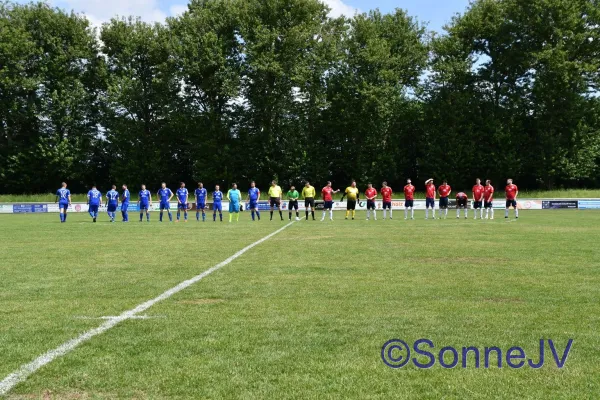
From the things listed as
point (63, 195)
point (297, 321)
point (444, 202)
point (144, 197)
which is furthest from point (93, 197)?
point (297, 321)

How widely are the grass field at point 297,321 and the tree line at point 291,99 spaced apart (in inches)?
1564

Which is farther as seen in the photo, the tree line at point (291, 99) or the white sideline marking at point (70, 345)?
the tree line at point (291, 99)

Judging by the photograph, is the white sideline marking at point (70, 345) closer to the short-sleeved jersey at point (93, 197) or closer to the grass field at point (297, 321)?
the grass field at point (297, 321)

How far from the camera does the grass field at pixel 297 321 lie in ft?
13.4

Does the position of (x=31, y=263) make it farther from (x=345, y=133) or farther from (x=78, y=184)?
(x=78, y=184)

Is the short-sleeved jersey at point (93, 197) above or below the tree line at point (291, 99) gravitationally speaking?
below

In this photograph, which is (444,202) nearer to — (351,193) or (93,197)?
(351,193)

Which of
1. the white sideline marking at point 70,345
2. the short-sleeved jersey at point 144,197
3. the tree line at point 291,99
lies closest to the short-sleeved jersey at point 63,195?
the short-sleeved jersey at point 144,197

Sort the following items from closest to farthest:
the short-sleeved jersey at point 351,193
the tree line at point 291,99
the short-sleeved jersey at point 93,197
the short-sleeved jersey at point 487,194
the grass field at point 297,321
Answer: the grass field at point 297,321
the short-sleeved jersey at point 93,197
the short-sleeved jersey at point 351,193
the short-sleeved jersey at point 487,194
the tree line at point 291,99

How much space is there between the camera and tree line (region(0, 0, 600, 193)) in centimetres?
4912

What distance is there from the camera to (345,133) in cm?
5362

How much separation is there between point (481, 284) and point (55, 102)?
51076mm

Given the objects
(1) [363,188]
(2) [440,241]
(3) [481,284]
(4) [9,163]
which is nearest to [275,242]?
(2) [440,241]

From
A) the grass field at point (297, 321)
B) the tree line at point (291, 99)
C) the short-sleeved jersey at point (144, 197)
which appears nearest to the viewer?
the grass field at point (297, 321)
